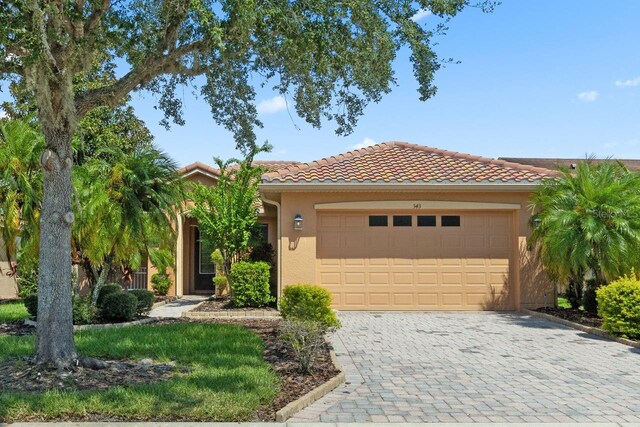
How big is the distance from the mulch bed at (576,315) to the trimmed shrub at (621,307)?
1.21m

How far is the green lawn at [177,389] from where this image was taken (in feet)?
18.6

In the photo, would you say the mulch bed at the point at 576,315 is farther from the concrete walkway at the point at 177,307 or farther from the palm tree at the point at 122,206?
the palm tree at the point at 122,206

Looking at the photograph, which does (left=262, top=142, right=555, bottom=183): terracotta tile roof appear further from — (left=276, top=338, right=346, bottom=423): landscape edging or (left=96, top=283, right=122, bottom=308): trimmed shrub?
(left=276, top=338, right=346, bottom=423): landscape edging

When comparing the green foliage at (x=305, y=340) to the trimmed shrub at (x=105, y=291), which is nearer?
the green foliage at (x=305, y=340)

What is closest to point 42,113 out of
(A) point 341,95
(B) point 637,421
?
(A) point 341,95

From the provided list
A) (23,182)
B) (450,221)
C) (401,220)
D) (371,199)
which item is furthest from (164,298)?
(450,221)

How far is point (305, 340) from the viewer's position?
25.2 ft

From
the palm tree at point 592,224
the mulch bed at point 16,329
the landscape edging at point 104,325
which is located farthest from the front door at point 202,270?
the palm tree at point 592,224

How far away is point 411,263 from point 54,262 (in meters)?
9.53

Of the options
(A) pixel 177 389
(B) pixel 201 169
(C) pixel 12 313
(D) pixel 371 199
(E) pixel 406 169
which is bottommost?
(C) pixel 12 313

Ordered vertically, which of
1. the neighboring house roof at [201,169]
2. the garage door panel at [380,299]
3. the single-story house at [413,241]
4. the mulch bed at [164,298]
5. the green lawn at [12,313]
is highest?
the neighboring house roof at [201,169]

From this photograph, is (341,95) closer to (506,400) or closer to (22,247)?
(506,400)

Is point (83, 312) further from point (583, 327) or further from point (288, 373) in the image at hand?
point (583, 327)

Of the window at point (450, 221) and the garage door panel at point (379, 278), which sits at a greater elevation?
the window at point (450, 221)
